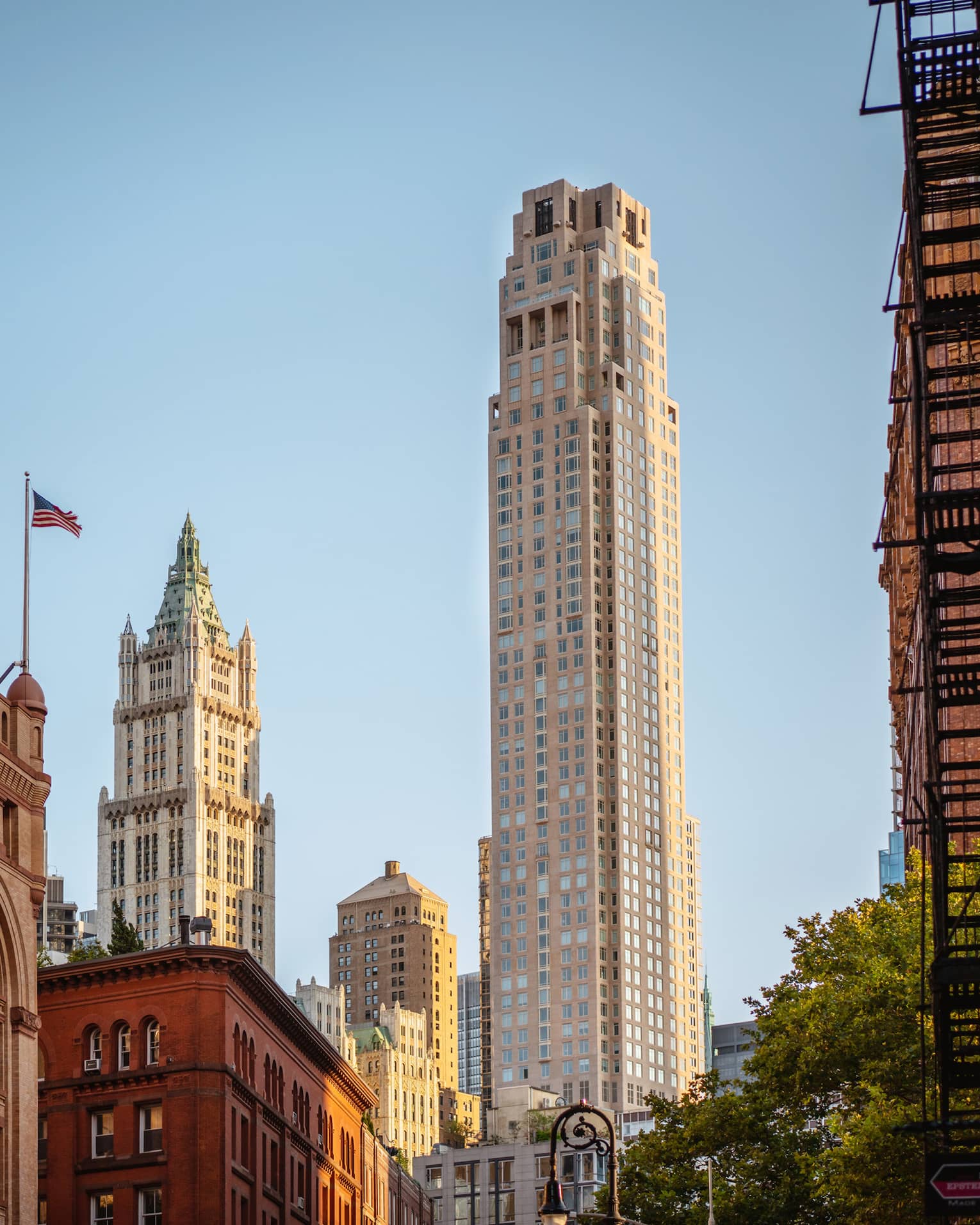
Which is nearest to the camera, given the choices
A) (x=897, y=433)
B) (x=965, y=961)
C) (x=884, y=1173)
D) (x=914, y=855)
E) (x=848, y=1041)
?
(x=965, y=961)

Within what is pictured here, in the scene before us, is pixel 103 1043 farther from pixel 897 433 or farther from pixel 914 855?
pixel 897 433

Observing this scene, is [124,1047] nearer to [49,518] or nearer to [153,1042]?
[153,1042]

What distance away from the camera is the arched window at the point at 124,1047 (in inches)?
3164

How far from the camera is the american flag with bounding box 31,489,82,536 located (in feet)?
215

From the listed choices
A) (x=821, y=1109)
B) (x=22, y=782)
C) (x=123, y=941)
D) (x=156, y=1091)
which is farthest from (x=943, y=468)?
(x=123, y=941)

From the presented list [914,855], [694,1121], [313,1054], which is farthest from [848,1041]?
[313,1054]

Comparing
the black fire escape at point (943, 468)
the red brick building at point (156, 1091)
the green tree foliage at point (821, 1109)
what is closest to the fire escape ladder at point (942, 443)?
the black fire escape at point (943, 468)

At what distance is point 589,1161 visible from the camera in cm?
15212

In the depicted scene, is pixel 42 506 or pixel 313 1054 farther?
pixel 313 1054

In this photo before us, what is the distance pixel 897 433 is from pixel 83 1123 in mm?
43610

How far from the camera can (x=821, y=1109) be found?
7650 cm

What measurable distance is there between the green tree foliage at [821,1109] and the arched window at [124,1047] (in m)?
19.4

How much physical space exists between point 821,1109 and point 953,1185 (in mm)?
45744

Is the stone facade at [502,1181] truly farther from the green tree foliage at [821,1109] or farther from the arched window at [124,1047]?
the arched window at [124,1047]
